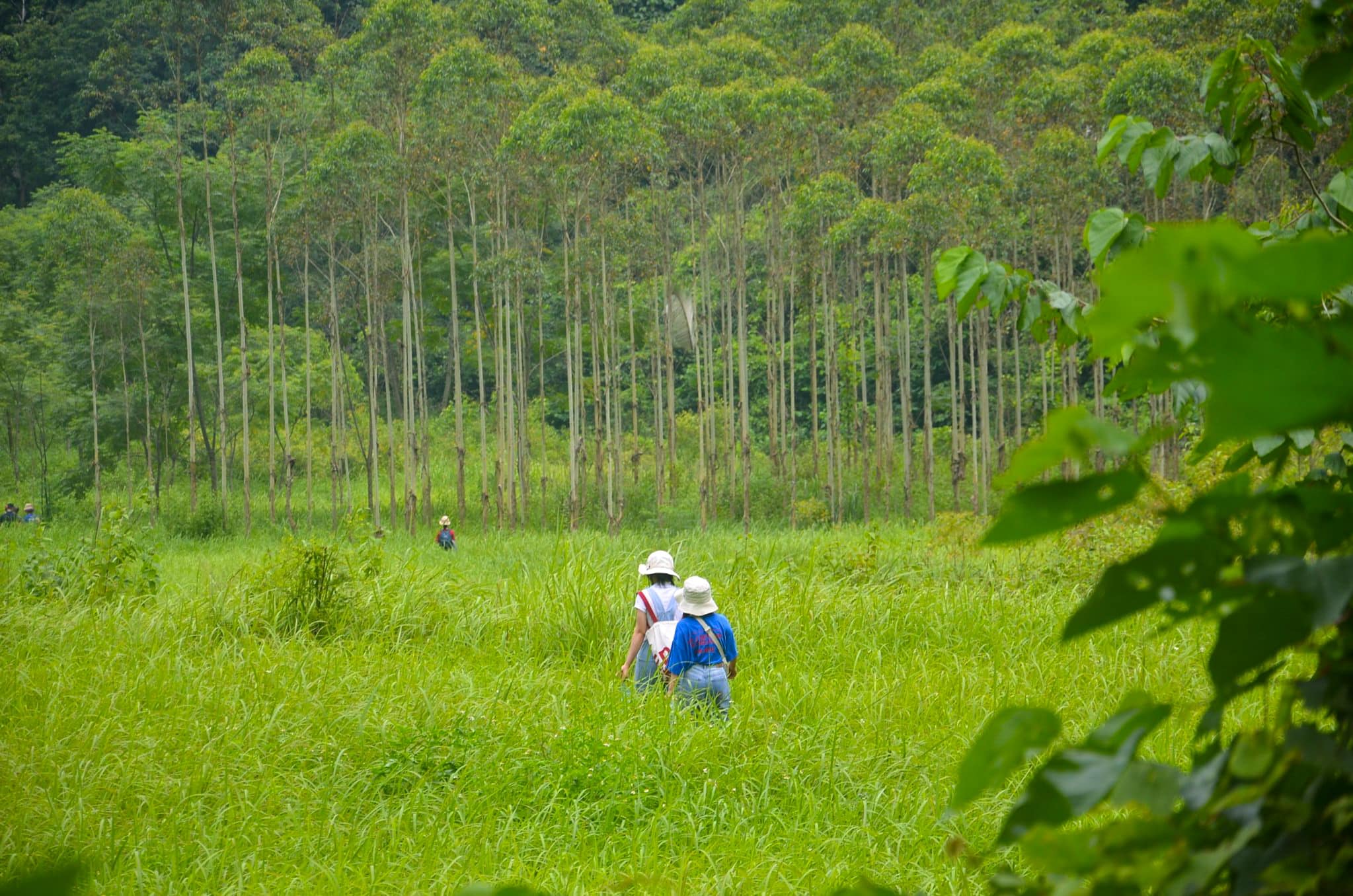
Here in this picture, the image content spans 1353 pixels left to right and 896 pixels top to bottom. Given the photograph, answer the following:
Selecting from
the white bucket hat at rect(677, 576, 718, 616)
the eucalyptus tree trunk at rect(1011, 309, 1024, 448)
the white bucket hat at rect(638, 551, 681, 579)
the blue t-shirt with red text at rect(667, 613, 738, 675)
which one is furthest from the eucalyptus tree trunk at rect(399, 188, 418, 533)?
the blue t-shirt with red text at rect(667, 613, 738, 675)

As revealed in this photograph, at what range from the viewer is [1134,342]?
1.79ft

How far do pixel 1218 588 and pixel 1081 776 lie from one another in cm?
12

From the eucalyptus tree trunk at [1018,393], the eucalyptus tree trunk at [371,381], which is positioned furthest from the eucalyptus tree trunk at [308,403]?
the eucalyptus tree trunk at [1018,393]

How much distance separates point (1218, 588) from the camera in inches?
21.3

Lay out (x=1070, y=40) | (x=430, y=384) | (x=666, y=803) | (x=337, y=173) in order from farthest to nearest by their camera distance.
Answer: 1. (x=430, y=384)
2. (x=1070, y=40)
3. (x=337, y=173)
4. (x=666, y=803)

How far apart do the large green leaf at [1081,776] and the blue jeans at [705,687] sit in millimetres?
4375

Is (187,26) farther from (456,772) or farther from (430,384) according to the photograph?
(456,772)

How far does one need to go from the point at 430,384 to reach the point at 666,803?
28.7 meters

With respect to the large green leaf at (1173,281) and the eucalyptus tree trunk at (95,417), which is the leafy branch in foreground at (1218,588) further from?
the eucalyptus tree trunk at (95,417)

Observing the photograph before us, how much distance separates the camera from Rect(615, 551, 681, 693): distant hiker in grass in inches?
209

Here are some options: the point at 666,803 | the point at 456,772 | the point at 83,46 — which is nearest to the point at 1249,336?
the point at 666,803

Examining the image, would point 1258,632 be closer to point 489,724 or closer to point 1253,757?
point 1253,757

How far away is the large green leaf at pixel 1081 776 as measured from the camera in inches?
22.0

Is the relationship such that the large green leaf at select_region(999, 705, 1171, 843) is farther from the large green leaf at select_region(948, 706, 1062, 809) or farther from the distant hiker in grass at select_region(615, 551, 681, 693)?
the distant hiker in grass at select_region(615, 551, 681, 693)
